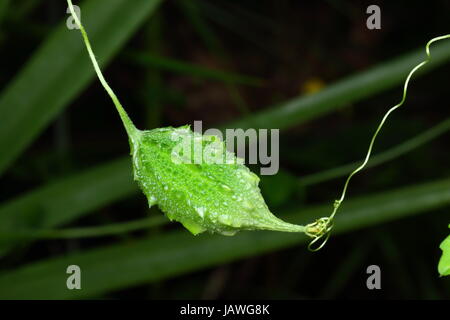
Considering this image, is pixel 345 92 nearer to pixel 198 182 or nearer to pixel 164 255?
pixel 164 255

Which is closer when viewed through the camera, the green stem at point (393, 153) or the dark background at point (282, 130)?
the green stem at point (393, 153)

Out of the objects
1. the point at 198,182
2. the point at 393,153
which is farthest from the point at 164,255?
the point at 198,182

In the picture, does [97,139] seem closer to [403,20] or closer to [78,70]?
[78,70]

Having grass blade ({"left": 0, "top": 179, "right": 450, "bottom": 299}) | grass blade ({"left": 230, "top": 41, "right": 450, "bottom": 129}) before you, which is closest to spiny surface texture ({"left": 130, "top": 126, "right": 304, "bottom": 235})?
grass blade ({"left": 0, "top": 179, "right": 450, "bottom": 299})

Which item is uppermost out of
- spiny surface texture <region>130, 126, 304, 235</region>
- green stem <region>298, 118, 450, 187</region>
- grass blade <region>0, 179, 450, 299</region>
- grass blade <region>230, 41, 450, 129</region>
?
grass blade <region>230, 41, 450, 129</region>

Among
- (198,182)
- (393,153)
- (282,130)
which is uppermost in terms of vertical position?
(282,130)

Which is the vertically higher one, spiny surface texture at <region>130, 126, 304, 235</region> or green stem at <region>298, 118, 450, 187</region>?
green stem at <region>298, 118, 450, 187</region>

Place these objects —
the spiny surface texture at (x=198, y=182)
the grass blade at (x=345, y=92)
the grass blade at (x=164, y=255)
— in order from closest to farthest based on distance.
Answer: the spiny surface texture at (x=198, y=182), the grass blade at (x=164, y=255), the grass blade at (x=345, y=92)

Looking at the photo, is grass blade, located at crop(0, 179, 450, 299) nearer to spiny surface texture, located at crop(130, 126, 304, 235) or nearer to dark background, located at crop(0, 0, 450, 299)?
dark background, located at crop(0, 0, 450, 299)

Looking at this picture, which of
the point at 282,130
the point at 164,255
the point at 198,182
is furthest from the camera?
the point at 282,130

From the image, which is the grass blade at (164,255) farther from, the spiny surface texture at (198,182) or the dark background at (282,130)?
the spiny surface texture at (198,182)

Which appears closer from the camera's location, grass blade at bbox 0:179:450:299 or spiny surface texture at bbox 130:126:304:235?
spiny surface texture at bbox 130:126:304:235

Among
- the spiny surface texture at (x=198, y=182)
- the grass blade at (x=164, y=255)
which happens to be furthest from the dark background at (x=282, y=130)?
the spiny surface texture at (x=198, y=182)
